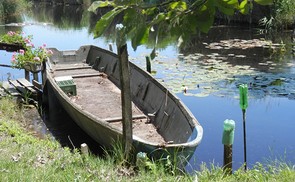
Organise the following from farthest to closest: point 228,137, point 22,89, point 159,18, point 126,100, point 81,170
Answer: point 22,89 < point 228,137 < point 126,100 < point 81,170 < point 159,18

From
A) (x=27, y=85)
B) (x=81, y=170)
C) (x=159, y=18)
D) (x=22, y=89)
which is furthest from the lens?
(x=27, y=85)

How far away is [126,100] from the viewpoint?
15.8ft

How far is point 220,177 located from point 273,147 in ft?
9.99

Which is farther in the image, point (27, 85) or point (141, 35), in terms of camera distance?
point (27, 85)

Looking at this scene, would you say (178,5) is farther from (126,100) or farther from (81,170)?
(126,100)

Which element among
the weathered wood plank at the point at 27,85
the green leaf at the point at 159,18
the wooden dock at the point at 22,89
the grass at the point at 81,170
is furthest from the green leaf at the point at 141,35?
the weathered wood plank at the point at 27,85

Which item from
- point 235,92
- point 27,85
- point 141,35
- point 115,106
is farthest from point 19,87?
point 141,35

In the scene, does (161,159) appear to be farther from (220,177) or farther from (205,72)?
(205,72)

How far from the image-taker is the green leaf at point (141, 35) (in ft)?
5.38

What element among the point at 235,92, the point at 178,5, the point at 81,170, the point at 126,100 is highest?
the point at 178,5

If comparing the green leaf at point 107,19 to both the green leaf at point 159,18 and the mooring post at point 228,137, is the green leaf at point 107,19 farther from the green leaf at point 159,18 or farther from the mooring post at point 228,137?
the mooring post at point 228,137

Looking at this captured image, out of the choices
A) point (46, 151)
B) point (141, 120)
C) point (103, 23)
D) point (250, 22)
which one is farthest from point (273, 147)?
point (250, 22)

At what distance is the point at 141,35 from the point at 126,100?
3209 mm

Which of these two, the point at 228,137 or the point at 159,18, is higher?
the point at 159,18
